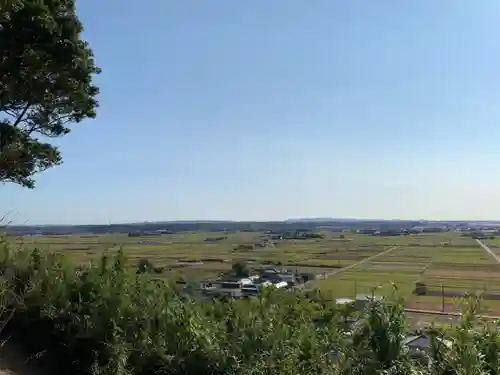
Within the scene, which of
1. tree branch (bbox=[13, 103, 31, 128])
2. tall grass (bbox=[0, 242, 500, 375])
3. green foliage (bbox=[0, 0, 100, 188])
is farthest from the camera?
tree branch (bbox=[13, 103, 31, 128])

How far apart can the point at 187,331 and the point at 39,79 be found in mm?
3464

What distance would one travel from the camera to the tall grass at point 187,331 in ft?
10.6

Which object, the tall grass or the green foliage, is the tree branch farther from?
the tall grass

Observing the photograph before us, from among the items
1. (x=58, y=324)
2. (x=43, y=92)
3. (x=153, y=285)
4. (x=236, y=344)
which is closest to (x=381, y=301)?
(x=236, y=344)

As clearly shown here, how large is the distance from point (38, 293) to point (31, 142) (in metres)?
2.07

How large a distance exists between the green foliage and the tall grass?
4.02 feet

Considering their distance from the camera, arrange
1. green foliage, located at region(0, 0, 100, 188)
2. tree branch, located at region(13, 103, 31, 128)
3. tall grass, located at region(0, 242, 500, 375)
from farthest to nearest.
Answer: tree branch, located at region(13, 103, 31, 128) → green foliage, located at region(0, 0, 100, 188) → tall grass, located at region(0, 242, 500, 375)

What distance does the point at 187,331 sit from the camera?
435cm

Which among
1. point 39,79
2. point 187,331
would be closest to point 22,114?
point 39,79

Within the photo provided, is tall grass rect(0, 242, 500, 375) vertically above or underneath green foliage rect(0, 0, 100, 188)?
underneath

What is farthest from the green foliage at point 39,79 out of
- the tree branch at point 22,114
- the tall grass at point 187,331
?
the tall grass at point 187,331

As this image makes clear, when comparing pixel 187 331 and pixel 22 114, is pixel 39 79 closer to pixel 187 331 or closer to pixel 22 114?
pixel 22 114

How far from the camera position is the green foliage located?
501 centimetres

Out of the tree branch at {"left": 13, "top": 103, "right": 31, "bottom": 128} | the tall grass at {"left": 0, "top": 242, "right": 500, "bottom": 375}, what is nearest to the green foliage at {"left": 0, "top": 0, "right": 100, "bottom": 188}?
the tree branch at {"left": 13, "top": 103, "right": 31, "bottom": 128}
